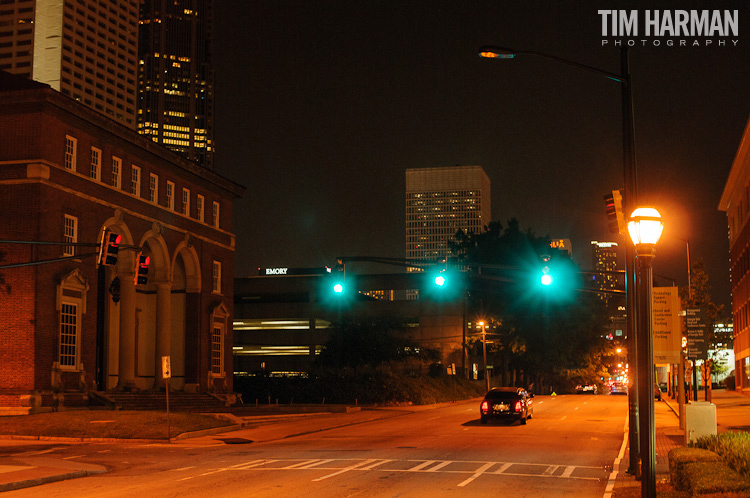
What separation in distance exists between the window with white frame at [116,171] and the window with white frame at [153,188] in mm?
3150

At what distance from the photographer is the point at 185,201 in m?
51.4

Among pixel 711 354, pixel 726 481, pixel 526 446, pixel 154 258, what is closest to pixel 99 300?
pixel 154 258

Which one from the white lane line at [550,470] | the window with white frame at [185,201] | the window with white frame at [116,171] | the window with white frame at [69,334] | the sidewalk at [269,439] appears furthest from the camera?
the window with white frame at [185,201]

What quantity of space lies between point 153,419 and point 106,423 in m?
1.80

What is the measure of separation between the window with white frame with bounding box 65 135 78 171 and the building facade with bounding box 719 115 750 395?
45.8 meters

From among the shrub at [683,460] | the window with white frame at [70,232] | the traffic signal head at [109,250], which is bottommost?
the shrub at [683,460]

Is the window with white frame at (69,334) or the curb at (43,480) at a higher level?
the window with white frame at (69,334)

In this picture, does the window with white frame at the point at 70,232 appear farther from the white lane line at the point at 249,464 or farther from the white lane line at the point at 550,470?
the white lane line at the point at 550,470

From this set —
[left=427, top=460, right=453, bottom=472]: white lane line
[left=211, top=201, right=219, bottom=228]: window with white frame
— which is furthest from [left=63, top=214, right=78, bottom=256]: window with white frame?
[left=427, top=460, right=453, bottom=472]: white lane line

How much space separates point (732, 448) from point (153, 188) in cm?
3842

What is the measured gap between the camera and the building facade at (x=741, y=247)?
68250 millimetres

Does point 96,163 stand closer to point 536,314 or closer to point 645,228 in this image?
point 645,228

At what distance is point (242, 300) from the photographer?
110 meters

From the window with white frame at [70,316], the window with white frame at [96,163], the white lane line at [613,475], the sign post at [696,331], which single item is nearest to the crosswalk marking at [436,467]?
the white lane line at [613,475]
